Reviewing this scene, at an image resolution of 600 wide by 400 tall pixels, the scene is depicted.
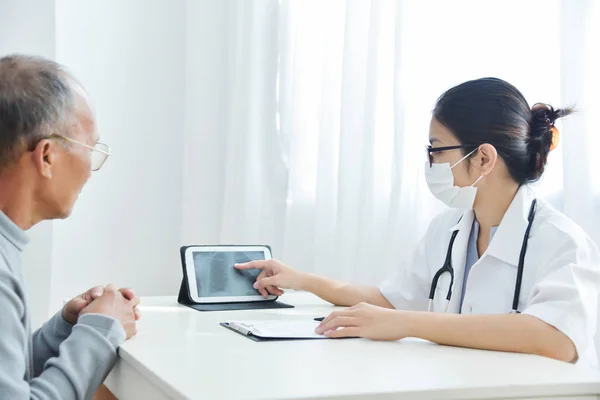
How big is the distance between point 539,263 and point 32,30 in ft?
6.70

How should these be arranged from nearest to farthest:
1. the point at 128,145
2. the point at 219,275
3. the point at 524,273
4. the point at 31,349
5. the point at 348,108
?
the point at 31,349, the point at 524,273, the point at 219,275, the point at 348,108, the point at 128,145

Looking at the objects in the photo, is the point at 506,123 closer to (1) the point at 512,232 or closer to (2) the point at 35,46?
(1) the point at 512,232

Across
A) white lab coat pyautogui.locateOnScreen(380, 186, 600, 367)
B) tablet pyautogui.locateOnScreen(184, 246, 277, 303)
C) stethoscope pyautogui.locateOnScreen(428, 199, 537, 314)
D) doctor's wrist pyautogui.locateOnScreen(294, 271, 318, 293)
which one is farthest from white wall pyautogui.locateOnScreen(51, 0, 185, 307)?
stethoscope pyautogui.locateOnScreen(428, 199, 537, 314)

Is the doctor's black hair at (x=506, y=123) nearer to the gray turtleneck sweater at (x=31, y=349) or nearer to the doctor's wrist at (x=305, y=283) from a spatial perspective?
the doctor's wrist at (x=305, y=283)

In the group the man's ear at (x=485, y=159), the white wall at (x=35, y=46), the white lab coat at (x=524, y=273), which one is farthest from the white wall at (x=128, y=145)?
the man's ear at (x=485, y=159)

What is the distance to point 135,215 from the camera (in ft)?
9.78

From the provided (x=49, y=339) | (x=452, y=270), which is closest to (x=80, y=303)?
(x=49, y=339)

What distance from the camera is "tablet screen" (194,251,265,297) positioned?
1823mm

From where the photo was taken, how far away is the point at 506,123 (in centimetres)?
163

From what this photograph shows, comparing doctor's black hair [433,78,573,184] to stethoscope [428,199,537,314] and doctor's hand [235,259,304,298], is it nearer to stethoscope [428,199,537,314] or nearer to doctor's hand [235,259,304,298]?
stethoscope [428,199,537,314]

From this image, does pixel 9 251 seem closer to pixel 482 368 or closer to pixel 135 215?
pixel 482 368

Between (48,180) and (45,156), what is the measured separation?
0.14 ft

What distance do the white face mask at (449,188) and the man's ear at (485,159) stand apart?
2 cm

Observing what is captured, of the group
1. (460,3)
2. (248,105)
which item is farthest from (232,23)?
(460,3)
